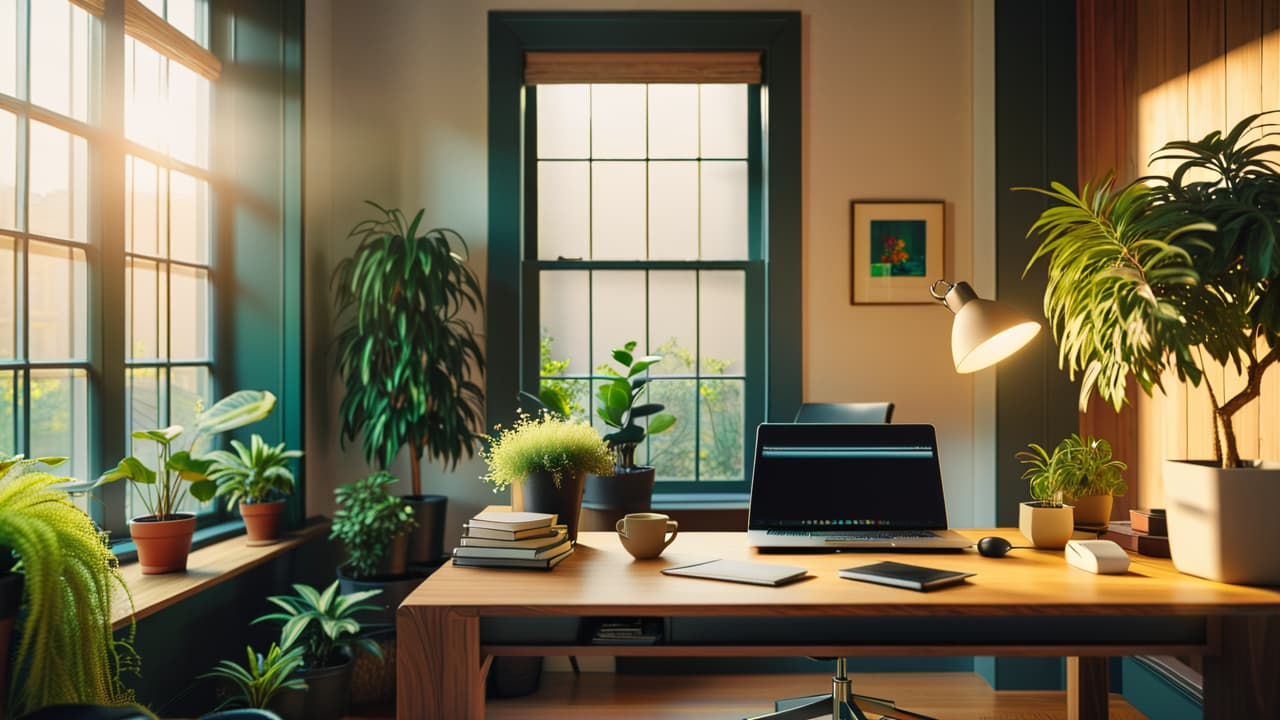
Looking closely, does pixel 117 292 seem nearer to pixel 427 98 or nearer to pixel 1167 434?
pixel 427 98

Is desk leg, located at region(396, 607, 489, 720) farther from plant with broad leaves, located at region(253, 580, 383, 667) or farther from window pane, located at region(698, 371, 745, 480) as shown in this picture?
window pane, located at region(698, 371, 745, 480)

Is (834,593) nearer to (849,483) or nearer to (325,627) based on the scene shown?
(849,483)

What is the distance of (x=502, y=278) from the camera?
3979 mm

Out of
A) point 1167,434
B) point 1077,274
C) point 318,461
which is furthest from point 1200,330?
point 318,461

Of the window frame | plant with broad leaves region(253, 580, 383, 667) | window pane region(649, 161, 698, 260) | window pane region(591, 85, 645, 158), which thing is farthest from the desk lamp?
window pane region(591, 85, 645, 158)

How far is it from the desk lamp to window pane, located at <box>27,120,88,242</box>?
8.37 feet

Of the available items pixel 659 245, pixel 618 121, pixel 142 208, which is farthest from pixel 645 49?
pixel 142 208

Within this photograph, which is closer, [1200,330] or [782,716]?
[1200,330]

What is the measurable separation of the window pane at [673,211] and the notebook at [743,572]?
225 cm

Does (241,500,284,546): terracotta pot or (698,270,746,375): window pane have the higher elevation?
(698,270,746,375): window pane

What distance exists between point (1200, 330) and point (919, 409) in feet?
Answer: 6.76

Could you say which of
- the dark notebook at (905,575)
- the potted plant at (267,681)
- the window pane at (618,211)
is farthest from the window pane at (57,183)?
the dark notebook at (905,575)

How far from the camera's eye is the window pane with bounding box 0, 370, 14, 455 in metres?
2.43

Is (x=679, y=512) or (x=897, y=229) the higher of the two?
(x=897, y=229)
